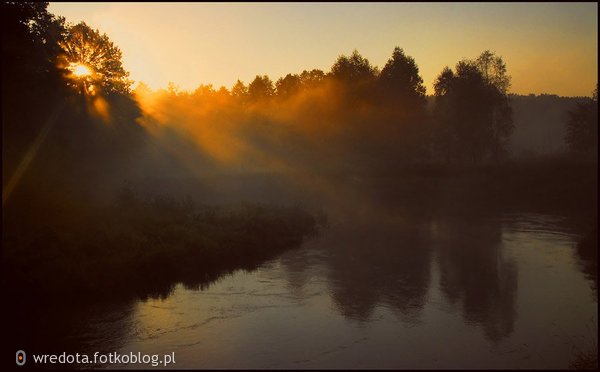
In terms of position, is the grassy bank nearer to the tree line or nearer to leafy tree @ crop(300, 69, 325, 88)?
the tree line

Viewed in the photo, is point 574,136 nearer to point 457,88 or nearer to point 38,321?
point 457,88

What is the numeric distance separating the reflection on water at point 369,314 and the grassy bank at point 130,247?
173 centimetres

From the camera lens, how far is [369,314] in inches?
830

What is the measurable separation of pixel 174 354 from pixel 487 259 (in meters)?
20.7

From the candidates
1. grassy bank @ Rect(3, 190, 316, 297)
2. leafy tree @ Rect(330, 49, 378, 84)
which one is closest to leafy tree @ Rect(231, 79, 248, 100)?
leafy tree @ Rect(330, 49, 378, 84)

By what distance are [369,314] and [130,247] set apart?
1232 cm

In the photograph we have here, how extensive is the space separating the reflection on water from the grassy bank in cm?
173

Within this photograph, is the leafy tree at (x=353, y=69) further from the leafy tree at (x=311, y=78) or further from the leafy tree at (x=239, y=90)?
the leafy tree at (x=239, y=90)

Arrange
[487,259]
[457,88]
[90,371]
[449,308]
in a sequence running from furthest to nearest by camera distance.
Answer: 1. [457,88]
2. [487,259]
3. [449,308]
4. [90,371]

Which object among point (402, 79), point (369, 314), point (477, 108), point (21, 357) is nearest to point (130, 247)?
point (21, 357)

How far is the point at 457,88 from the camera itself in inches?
2817

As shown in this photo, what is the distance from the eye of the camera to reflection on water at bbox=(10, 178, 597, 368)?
672 inches

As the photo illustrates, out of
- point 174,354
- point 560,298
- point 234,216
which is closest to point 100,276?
point 174,354

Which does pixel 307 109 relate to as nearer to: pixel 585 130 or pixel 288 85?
pixel 288 85
